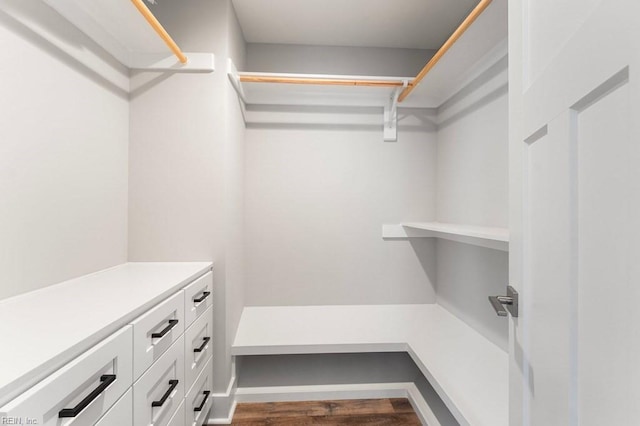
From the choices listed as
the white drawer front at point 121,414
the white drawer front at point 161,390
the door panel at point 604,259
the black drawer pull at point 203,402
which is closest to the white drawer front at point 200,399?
the black drawer pull at point 203,402

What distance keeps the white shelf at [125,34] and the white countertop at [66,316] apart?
3.37 feet

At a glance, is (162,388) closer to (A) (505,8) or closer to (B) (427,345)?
(B) (427,345)

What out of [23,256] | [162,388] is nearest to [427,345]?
[162,388]

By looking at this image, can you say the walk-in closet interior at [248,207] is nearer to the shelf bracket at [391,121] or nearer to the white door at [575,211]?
the shelf bracket at [391,121]

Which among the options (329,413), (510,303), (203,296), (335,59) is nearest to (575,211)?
(510,303)

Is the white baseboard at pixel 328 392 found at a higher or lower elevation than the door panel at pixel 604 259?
lower

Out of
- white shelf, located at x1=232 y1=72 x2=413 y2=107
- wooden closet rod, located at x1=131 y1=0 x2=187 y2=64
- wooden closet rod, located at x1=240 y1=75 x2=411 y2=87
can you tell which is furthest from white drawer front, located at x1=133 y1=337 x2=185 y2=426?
white shelf, located at x1=232 y1=72 x2=413 y2=107

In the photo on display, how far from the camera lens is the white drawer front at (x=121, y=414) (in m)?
0.71

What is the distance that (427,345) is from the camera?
63.6 inches

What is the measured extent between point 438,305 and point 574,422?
1676 millimetres

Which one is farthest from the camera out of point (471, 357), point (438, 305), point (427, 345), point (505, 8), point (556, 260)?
point (438, 305)

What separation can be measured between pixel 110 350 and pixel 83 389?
93mm

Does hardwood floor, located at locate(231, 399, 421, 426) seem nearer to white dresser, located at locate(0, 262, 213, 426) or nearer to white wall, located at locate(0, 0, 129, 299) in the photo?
white dresser, located at locate(0, 262, 213, 426)

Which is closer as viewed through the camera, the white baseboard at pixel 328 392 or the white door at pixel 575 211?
the white door at pixel 575 211
